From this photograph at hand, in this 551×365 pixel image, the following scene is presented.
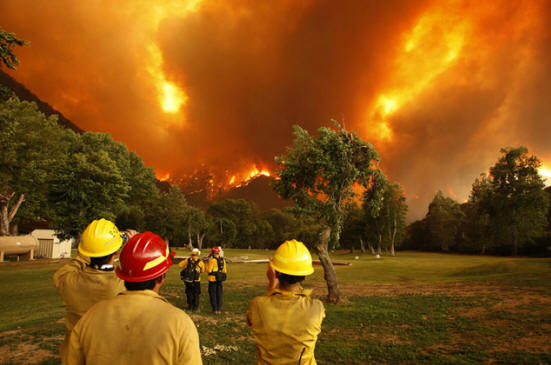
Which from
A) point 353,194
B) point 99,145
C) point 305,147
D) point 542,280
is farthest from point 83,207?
point 542,280

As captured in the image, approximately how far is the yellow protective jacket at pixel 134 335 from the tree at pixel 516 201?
68.2 m

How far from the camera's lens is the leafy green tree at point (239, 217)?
311 feet

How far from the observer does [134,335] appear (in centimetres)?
225

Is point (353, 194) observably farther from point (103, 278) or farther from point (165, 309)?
point (165, 309)

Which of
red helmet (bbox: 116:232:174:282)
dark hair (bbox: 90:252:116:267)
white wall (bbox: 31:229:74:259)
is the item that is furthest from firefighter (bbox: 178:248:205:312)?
white wall (bbox: 31:229:74:259)

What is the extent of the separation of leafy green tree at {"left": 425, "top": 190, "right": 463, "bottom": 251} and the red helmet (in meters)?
86.1

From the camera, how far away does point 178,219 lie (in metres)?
64.6

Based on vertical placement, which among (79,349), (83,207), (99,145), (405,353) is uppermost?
(99,145)

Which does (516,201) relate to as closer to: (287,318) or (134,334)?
A: (287,318)

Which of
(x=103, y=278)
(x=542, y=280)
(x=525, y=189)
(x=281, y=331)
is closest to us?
(x=281, y=331)

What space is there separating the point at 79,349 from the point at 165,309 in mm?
796

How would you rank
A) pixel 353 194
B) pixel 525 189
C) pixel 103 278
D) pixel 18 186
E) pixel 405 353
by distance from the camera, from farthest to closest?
pixel 525 189 → pixel 18 186 → pixel 353 194 → pixel 405 353 → pixel 103 278

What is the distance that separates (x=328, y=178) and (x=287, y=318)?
40.7ft

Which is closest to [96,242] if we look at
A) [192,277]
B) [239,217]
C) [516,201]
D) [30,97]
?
[192,277]
